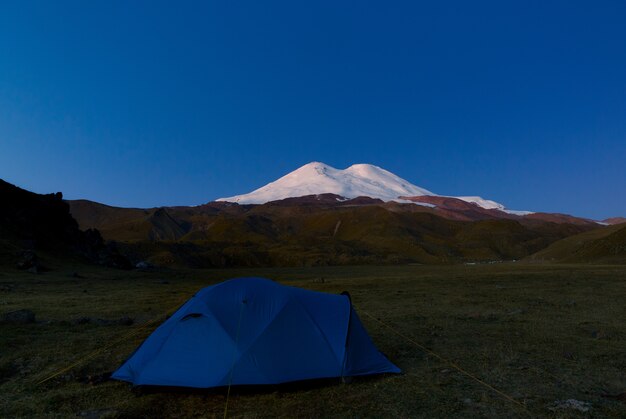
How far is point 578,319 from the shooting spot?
14375 mm

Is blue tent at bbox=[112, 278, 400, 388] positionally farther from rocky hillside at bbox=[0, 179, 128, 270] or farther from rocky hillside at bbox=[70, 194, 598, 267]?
rocky hillside at bbox=[70, 194, 598, 267]

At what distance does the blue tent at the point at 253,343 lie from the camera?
25.0 feet

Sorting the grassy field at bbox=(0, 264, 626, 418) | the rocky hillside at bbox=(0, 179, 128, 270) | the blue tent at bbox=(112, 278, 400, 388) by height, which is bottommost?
the grassy field at bbox=(0, 264, 626, 418)

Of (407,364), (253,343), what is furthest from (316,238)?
(253,343)

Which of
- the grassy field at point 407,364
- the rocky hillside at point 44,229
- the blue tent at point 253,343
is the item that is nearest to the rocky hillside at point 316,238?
the rocky hillside at point 44,229

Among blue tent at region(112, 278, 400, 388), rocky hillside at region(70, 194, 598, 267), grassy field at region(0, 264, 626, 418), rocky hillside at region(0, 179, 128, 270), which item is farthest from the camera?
rocky hillside at region(70, 194, 598, 267)

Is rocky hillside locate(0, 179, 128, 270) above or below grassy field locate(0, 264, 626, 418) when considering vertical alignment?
above

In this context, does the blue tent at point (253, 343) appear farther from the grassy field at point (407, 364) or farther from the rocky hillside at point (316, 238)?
the rocky hillside at point (316, 238)

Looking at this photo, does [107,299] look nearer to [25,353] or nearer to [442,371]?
[25,353]

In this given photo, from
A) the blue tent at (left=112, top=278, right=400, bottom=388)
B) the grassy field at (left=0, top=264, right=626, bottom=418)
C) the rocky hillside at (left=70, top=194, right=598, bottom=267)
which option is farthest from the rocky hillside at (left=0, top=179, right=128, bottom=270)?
the blue tent at (left=112, top=278, right=400, bottom=388)

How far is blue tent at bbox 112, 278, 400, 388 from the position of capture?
25.0 ft

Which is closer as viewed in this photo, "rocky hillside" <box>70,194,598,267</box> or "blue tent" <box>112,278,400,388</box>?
"blue tent" <box>112,278,400,388</box>

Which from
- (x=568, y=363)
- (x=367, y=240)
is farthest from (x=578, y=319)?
(x=367, y=240)

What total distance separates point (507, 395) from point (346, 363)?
272 centimetres
